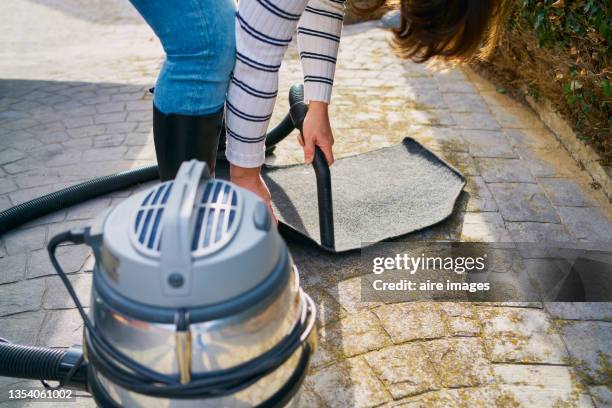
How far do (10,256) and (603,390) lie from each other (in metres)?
1.92

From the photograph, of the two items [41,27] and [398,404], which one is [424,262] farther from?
[41,27]

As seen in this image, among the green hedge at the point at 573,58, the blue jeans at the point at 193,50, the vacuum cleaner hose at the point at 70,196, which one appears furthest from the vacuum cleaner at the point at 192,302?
the green hedge at the point at 573,58

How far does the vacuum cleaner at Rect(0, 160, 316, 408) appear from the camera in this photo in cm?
81

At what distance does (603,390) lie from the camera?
148 centimetres

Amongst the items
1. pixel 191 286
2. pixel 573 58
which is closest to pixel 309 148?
pixel 191 286

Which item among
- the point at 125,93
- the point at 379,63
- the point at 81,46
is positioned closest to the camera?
the point at 125,93

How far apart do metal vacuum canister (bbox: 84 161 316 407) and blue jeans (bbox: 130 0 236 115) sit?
1.98 ft

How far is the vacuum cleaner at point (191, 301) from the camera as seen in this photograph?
811 mm

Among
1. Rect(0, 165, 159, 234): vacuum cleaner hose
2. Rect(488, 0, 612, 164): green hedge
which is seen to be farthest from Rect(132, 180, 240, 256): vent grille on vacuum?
Rect(488, 0, 612, 164): green hedge

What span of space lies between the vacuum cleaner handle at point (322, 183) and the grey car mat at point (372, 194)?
47 mm

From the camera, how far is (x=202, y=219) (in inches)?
34.1

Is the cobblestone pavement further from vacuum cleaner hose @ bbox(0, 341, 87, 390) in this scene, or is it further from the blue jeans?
the blue jeans

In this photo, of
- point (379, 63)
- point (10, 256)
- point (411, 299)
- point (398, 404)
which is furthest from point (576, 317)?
point (379, 63)

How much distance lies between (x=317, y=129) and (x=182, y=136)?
0.44 metres
